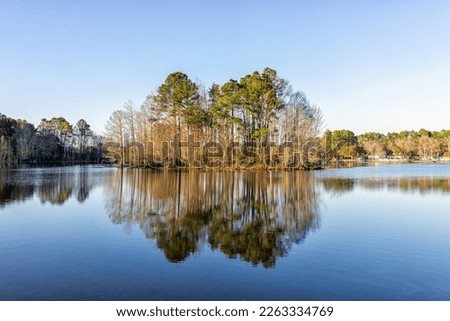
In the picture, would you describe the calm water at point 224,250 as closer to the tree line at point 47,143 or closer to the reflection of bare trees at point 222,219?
the reflection of bare trees at point 222,219

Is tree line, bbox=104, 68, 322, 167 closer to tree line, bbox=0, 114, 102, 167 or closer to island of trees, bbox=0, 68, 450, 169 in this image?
island of trees, bbox=0, 68, 450, 169

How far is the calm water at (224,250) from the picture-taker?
6.87 metres

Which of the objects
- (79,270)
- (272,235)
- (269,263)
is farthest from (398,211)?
(79,270)

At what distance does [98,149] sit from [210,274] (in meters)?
97.5

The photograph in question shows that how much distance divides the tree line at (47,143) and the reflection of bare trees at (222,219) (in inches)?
2240

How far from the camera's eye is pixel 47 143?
8700cm

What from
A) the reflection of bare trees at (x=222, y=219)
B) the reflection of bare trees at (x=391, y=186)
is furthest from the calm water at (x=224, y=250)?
the reflection of bare trees at (x=391, y=186)

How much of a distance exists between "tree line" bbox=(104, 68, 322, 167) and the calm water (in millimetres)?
32326

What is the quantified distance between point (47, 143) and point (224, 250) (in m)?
89.2

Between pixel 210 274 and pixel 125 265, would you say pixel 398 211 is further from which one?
pixel 125 265

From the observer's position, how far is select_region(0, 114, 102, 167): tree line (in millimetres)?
75688

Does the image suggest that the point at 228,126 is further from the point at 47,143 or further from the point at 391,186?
the point at 47,143

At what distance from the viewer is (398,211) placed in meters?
16.3

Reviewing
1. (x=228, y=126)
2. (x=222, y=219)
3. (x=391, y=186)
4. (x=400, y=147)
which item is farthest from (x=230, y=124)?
(x=400, y=147)
